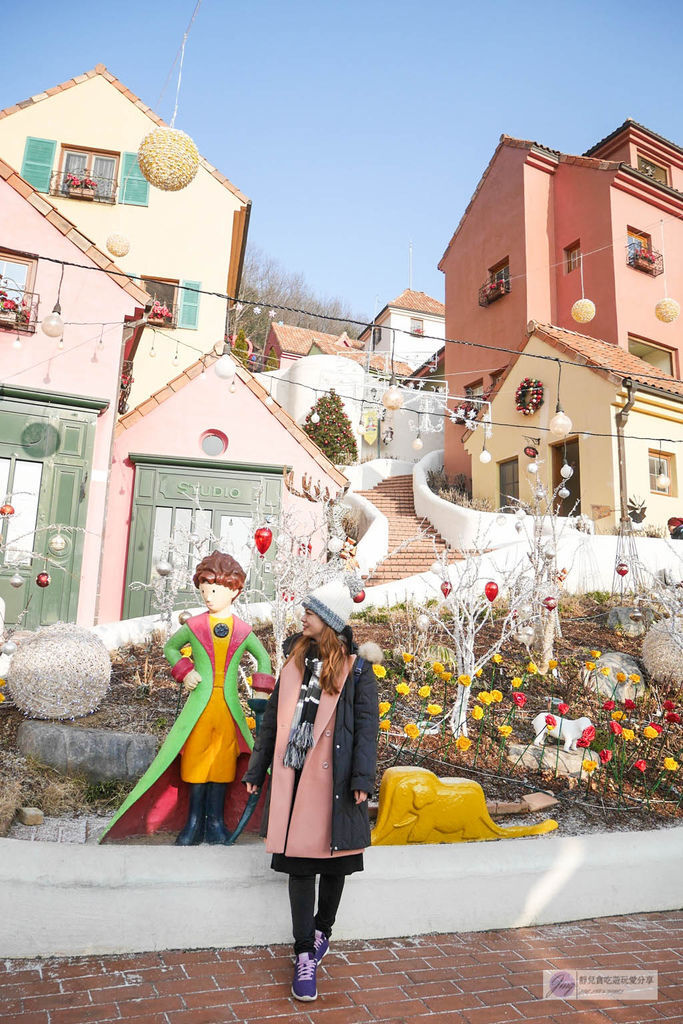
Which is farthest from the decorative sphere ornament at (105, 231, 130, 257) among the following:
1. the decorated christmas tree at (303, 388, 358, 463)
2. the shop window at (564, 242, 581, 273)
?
the shop window at (564, 242, 581, 273)

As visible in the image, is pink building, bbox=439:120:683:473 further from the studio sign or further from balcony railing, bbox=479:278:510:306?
the studio sign

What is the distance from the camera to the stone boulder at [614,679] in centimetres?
648

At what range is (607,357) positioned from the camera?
13523mm

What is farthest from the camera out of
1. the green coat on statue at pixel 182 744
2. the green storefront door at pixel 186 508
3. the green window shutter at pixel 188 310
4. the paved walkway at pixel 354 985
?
the green window shutter at pixel 188 310

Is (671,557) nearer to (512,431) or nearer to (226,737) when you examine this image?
(512,431)

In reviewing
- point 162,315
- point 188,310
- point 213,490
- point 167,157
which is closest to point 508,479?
point 213,490

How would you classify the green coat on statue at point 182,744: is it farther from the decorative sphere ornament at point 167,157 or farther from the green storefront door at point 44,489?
the green storefront door at point 44,489

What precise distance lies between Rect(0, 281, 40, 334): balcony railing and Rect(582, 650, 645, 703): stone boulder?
8.28 metres

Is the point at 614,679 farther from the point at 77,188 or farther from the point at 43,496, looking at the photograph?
the point at 77,188

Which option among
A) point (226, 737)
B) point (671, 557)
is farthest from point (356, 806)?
point (671, 557)

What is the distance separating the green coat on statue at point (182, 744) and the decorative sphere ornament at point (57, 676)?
1.87 meters

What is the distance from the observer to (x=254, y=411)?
11375mm

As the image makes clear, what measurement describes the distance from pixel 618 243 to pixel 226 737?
16053 millimetres

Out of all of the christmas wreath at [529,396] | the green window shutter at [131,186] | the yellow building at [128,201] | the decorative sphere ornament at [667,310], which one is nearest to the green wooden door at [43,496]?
the yellow building at [128,201]
